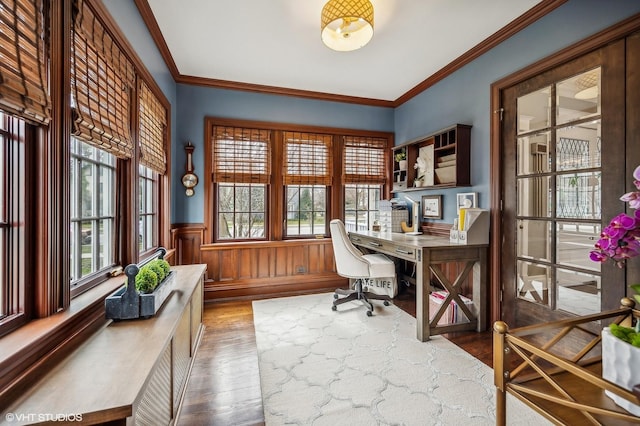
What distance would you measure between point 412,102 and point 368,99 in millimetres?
604

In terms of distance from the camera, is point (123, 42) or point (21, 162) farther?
point (123, 42)

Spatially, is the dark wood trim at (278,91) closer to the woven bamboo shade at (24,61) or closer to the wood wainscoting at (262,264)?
the wood wainscoting at (262,264)

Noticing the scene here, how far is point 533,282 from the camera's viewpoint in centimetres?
233

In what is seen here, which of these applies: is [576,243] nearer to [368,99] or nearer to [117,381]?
[117,381]

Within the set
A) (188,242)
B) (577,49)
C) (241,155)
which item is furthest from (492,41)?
(188,242)

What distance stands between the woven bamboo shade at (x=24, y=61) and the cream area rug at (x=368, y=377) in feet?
5.77

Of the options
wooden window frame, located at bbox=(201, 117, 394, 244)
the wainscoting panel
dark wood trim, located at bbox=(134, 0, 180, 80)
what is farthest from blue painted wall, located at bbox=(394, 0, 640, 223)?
dark wood trim, located at bbox=(134, 0, 180, 80)

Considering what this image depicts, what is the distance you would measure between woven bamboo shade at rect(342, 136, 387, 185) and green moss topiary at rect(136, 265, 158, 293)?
2887mm

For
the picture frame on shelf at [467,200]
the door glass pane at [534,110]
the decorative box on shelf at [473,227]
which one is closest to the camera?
the door glass pane at [534,110]

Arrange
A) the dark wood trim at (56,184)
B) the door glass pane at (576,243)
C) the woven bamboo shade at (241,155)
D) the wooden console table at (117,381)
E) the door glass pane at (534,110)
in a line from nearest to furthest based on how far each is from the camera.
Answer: the wooden console table at (117,381), the dark wood trim at (56,184), the door glass pane at (576,243), the door glass pane at (534,110), the woven bamboo shade at (241,155)

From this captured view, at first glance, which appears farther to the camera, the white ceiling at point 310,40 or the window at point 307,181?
the window at point 307,181

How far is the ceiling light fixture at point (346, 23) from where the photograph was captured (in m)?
1.82

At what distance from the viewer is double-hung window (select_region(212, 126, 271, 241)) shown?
356 centimetres

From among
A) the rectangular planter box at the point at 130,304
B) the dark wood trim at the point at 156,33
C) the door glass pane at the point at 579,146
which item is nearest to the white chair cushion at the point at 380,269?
the door glass pane at the point at 579,146
